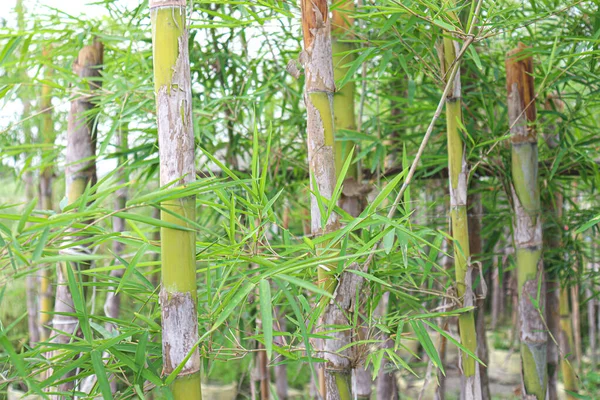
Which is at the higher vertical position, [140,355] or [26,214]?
[26,214]

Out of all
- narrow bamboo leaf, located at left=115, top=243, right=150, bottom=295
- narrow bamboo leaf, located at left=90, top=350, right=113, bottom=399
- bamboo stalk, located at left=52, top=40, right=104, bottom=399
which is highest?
bamboo stalk, located at left=52, top=40, right=104, bottom=399

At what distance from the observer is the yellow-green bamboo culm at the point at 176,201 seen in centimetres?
67

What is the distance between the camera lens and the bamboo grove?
2.21 feet

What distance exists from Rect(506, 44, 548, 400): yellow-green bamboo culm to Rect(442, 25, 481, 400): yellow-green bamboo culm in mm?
235

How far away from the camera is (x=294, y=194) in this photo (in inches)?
72.4

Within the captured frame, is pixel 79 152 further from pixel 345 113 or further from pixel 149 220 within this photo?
pixel 149 220

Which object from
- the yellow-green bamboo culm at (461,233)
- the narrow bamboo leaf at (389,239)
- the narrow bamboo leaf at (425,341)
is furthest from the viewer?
the yellow-green bamboo culm at (461,233)

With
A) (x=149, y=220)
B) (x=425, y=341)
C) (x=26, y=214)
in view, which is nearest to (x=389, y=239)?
(x=425, y=341)

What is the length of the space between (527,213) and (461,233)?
274 millimetres

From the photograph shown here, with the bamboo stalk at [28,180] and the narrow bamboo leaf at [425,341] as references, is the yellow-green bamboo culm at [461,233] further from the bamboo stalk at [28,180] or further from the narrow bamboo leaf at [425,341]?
the bamboo stalk at [28,180]

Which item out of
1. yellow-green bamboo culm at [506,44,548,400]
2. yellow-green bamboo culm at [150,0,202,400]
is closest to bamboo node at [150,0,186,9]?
yellow-green bamboo culm at [150,0,202,400]

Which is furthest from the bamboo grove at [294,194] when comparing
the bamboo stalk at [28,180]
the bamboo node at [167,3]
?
the bamboo stalk at [28,180]

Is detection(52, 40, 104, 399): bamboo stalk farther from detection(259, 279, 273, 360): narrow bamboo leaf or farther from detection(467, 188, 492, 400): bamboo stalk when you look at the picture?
detection(467, 188, 492, 400): bamboo stalk

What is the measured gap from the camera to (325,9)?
89 cm
